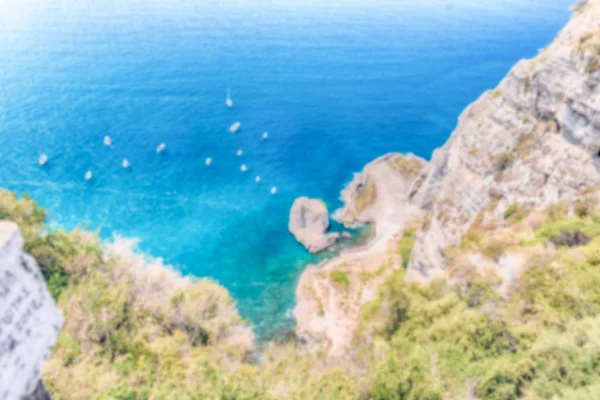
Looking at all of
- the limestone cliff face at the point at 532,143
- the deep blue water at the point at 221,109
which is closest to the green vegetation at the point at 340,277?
the deep blue water at the point at 221,109

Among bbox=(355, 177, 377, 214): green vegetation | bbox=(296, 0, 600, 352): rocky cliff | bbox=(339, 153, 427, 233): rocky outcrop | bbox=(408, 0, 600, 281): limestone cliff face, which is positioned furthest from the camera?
bbox=(355, 177, 377, 214): green vegetation

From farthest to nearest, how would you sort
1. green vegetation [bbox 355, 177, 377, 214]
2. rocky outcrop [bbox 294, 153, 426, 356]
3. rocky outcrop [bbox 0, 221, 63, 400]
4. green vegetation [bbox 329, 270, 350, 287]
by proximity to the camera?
green vegetation [bbox 355, 177, 377, 214] → green vegetation [bbox 329, 270, 350, 287] → rocky outcrop [bbox 294, 153, 426, 356] → rocky outcrop [bbox 0, 221, 63, 400]

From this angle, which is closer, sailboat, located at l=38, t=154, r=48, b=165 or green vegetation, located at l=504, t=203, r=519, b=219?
green vegetation, located at l=504, t=203, r=519, b=219

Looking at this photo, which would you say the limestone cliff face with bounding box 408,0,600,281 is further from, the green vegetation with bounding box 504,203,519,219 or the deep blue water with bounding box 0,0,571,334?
the deep blue water with bounding box 0,0,571,334

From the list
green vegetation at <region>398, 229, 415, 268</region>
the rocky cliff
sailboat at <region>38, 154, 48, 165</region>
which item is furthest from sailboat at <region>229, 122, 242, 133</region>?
green vegetation at <region>398, 229, 415, 268</region>

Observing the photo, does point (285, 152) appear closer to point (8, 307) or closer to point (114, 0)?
point (8, 307)

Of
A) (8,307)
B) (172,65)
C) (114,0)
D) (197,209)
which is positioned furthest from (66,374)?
(114,0)

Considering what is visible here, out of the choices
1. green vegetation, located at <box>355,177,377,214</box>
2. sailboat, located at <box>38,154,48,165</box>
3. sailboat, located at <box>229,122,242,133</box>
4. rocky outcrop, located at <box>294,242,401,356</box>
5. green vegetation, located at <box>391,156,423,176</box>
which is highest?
sailboat, located at <box>229,122,242,133</box>
